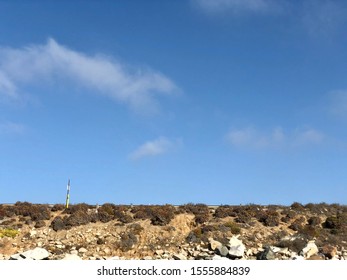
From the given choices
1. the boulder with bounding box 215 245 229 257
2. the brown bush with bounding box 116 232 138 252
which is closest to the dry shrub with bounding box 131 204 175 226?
the brown bush with bounding box 116 232 138 252

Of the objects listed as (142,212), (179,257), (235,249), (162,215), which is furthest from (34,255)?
(235,249)

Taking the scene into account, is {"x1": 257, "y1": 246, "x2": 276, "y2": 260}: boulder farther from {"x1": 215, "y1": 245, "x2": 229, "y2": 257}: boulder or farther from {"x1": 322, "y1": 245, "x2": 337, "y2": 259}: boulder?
{"x1": 322, "y1": 245, "x2": 337, "y2": 259}: boulder

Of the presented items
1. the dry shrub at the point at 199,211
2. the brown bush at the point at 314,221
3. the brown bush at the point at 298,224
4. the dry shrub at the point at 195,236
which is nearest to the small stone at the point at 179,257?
the dry shrub at the point at 195,236

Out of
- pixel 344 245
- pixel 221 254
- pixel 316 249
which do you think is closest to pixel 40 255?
pixel 221 254

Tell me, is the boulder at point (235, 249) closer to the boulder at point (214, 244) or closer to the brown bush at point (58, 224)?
the boulder at point (214, 244)

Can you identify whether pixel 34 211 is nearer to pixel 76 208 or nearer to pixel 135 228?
pixel 76 208

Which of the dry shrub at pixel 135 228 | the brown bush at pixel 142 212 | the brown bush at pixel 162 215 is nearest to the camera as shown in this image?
the dry shrub at pixel 135 228

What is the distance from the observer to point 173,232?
40.0 metres

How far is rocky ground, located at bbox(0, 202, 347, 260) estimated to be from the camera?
35594mm

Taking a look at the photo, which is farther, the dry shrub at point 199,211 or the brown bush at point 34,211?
the brown bush at point 34,211

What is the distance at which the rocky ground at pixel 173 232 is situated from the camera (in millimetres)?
35594

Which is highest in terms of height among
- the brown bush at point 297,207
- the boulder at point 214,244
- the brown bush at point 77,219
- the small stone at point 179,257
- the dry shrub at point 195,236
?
the brown bush at point 297,207
